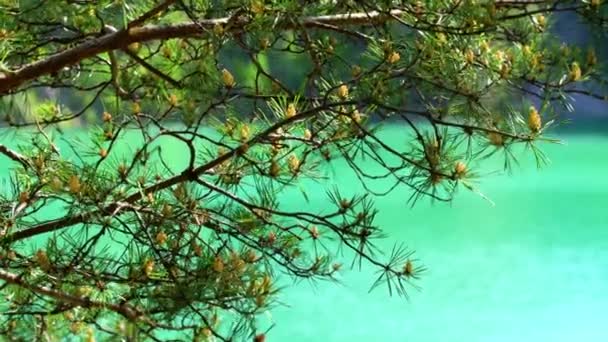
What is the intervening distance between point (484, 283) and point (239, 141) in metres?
3.61

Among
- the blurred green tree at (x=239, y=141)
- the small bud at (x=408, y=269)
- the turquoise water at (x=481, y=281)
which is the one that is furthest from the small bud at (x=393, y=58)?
the turquoise water at (x=481, y=281)

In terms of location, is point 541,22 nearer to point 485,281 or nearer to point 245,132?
point 245,132

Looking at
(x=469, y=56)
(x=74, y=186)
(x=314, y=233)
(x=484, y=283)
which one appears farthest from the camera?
(x=484, y=283)

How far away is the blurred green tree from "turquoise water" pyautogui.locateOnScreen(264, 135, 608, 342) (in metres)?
1.65

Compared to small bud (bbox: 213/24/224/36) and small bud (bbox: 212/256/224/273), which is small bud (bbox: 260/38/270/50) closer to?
small bud (bbox: 213/24/224/36)

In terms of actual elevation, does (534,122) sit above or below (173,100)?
below

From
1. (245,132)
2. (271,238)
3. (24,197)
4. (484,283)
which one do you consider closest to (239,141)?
(245,132)

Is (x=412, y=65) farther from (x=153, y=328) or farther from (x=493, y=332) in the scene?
(x=493, y=332)

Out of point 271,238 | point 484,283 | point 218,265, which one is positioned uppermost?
point 484,283

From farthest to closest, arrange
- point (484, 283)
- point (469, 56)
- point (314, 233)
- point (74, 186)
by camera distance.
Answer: point (484, 283) → point (314, 233) → point (469, 56) → point (74, 186)

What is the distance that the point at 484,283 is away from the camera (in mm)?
4484

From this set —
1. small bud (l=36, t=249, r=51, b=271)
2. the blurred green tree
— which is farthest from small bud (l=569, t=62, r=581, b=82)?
small bud (l=36, t=249, r=51, b=271)

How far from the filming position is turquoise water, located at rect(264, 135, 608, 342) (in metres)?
3.86

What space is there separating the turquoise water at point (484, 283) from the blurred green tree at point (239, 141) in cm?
165
